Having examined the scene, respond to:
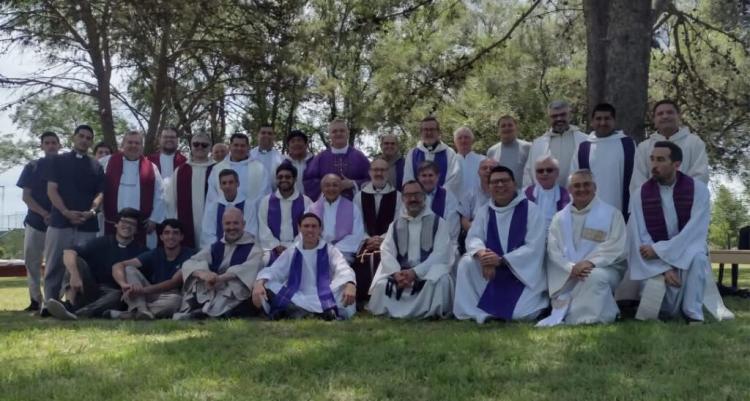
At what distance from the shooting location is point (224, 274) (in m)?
7.54

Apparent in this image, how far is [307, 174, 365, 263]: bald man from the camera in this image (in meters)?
8.27

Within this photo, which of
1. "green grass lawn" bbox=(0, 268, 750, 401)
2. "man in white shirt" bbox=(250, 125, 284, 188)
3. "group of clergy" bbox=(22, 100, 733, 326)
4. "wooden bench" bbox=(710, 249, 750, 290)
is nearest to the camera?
"green grass lawn" bbox=(0, 268, 750, 401)

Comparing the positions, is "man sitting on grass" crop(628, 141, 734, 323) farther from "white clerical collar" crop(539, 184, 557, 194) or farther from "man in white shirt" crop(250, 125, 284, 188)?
"man in white shirt" crop(250, 125, 284, 188)

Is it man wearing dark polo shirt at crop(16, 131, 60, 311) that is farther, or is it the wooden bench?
the wooden bench

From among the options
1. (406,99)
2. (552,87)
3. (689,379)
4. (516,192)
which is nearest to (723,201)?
(552,87)

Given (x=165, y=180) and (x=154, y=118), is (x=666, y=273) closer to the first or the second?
(x=165, y=180)

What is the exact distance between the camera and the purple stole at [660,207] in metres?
6.78

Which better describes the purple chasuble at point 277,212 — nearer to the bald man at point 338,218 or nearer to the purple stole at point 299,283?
the bald man at point 338,218

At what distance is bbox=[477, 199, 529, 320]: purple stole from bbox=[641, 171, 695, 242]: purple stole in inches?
41.6

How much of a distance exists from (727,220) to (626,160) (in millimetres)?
22812

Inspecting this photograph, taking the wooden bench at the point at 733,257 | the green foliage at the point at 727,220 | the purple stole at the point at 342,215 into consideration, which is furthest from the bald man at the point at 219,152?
the green foliage at the point at 727,220

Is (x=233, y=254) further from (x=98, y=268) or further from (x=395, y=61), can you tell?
(x=395, y=61)

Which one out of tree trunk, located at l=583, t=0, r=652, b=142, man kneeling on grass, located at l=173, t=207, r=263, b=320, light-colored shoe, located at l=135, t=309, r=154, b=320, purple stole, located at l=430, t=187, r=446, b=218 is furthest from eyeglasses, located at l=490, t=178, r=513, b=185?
light-colored shoe, located at l=135, t=309, r=154, b=320

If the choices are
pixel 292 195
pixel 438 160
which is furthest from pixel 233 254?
pixel 438 160
